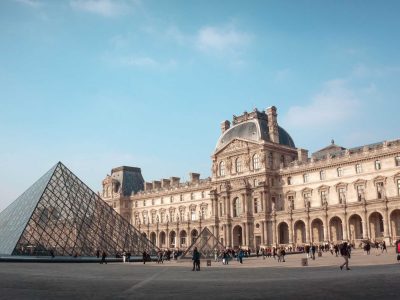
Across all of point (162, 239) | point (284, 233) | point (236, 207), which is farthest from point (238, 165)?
point (162, 239)

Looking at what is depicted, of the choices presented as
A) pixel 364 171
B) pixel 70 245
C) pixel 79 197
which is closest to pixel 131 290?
pixel 70 245

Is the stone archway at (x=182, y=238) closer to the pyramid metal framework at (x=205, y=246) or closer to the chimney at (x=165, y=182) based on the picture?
the chimney at (x=165, y=182)

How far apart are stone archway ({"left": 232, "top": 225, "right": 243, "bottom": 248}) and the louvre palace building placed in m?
0.12

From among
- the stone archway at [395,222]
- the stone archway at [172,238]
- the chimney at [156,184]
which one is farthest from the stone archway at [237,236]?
the chimney at [156,184]

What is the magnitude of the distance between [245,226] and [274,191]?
17.6 ft

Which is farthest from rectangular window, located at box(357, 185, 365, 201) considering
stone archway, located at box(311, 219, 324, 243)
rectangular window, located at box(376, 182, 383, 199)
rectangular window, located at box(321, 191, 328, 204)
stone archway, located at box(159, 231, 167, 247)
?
stone archway, located at box(159, 231, 167, 247)

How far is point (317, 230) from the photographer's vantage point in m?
51.2

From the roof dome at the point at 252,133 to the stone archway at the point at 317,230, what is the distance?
11295 mm

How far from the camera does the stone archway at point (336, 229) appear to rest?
1937 inches

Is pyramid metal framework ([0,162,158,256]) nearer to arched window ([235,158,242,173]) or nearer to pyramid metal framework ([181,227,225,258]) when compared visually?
pyramid metal framework ([181,227,225,258])

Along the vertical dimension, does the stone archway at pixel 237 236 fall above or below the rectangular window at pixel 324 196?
below

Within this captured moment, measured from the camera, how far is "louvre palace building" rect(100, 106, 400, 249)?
149 ft

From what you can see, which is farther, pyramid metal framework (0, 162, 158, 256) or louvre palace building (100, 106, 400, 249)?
louvre palace building (100, 106, 400, 249)

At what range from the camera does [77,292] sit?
11.4m
